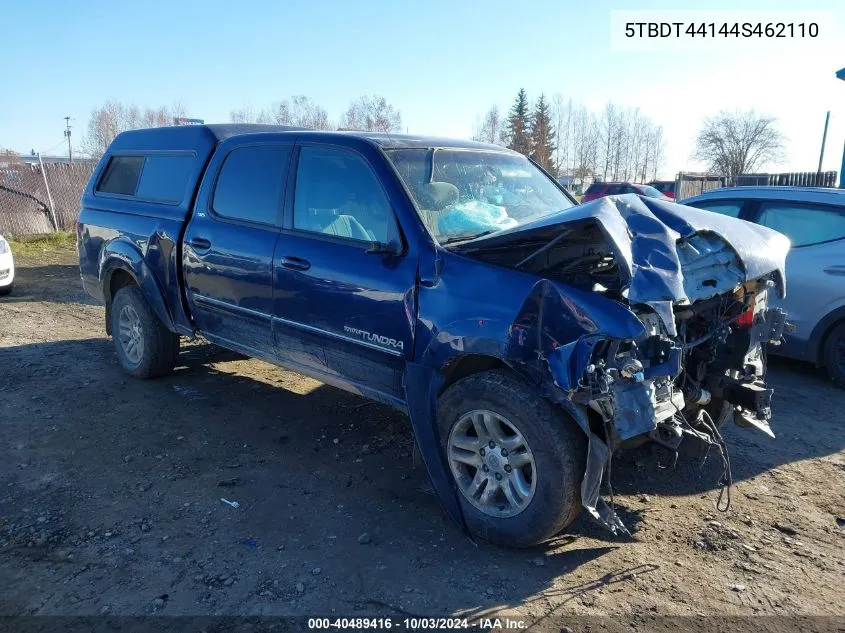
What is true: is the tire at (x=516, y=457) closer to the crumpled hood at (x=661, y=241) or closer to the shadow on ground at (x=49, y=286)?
the crumpled hood at (x=661, y=241)

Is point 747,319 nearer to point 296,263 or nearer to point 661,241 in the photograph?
point 661,241

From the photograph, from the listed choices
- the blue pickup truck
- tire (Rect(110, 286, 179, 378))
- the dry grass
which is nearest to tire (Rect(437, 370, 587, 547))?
the blue pickup truck

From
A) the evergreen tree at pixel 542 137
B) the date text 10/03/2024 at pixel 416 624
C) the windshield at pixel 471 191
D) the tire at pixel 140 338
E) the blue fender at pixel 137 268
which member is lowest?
the date text 10/03/2024 at pixel 416 624

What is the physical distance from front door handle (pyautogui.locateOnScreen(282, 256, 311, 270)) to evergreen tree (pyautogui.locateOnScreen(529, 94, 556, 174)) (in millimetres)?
47325

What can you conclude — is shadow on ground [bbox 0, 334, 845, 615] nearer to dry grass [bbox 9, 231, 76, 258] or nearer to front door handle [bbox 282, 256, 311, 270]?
front door handle [bbox 282, 256, 311, 270]

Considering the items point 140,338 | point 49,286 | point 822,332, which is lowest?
point 49,286

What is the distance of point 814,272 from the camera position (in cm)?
585

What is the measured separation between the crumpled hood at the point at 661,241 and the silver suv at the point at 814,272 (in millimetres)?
2453

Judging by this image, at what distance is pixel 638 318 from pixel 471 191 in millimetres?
1563

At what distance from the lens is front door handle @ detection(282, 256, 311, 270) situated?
Result: 13.2ft

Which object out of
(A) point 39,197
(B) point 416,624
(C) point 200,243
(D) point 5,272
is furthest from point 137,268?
(A) point 39,197

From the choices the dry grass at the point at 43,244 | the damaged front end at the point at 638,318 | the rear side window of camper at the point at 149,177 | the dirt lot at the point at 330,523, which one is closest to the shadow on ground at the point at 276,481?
the dirt lot at the point at 330,523

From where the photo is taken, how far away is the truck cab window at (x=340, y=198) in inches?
150

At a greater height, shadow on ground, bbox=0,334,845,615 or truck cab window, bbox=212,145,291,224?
truck cab window, bbox=212,145,291,224
